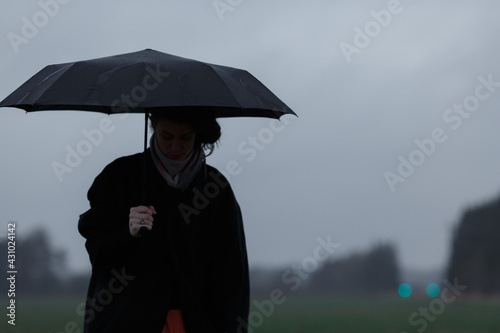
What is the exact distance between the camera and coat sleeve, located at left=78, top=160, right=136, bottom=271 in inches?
168

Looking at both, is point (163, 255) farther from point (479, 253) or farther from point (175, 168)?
point (479, 253)

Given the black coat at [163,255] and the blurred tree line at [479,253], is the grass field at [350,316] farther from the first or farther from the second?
the black coat at [163,255]

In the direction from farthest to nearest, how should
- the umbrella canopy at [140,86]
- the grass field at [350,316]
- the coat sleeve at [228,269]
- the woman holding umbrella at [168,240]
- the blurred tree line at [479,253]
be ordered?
the blurred tree line at [479,253], the grass field at [350,316], the coat sleeve at [228,269], the woman holding umbrella at [168,240], the umbrella canopy at [140,86]

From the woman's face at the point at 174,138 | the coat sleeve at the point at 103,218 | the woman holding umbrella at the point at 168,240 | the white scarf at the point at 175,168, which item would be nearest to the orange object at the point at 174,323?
the woman holding umbrella at the point at 168,240

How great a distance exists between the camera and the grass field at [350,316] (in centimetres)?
3912

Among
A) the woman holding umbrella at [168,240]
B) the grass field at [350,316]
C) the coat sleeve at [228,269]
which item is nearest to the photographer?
the woman holding umbrella at [168,240]

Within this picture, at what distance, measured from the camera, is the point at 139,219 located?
4.10 metres

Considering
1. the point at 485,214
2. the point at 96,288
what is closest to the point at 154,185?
the point at 96,288

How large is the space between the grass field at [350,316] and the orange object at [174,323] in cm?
2776

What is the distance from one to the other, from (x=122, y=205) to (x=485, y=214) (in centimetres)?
4181

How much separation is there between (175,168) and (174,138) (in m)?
0.14

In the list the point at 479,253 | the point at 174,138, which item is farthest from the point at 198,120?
the point at 479,253

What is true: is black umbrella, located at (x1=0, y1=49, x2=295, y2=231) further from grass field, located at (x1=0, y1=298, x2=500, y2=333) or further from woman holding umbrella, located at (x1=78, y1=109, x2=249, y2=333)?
grass field, located at (x1=0, y1=298, x2=500, y2=333)

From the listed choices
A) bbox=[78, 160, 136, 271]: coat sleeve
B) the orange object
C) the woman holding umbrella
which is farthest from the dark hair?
the orange object
